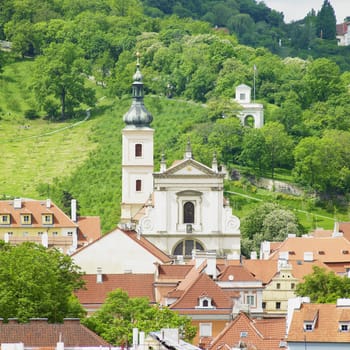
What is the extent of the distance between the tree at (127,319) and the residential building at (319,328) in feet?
22.4

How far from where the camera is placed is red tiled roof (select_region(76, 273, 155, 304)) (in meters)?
105

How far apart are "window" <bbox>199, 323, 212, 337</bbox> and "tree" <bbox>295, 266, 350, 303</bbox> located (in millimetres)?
6617

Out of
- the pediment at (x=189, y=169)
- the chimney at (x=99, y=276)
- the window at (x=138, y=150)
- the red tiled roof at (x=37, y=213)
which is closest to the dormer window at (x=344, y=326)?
the chimney at (x=99, y=276)

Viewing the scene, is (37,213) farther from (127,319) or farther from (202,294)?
(127,319)

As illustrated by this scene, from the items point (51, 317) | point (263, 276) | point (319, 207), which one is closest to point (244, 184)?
point (319, 207)

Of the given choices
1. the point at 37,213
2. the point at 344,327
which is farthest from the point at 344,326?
the point at 37,213

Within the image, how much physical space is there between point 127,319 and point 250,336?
961 centimetres

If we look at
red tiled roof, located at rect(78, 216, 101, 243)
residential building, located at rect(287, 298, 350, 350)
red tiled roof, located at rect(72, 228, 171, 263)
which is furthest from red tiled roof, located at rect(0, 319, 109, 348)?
red tiled roof, located at rect(78, 216, 101, 243)

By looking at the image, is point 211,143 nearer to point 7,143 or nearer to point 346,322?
point 7,143

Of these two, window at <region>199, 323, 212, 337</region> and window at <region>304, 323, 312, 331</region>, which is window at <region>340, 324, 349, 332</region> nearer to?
window at <region>304, 323, 312, 331</region>

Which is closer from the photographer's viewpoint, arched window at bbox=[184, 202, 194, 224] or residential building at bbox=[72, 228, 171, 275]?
residential building at bbox=[72, 228, 171, 275]

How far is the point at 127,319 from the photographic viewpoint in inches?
3669

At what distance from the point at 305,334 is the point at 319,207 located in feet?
304

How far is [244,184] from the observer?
174 meters
